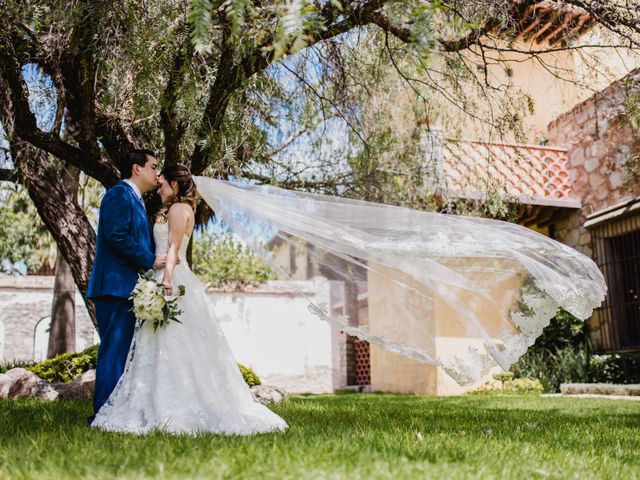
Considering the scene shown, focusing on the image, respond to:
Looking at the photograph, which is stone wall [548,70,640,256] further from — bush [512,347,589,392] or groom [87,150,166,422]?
groom [87,150,166,422]

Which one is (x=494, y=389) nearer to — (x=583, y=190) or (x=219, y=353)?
(x=583, y=190)

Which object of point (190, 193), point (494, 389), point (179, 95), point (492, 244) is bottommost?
point (494, 389)

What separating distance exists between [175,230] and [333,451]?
1911 mm

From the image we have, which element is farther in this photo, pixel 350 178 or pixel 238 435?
pixel 350 178

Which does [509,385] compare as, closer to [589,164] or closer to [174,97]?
[589,164]

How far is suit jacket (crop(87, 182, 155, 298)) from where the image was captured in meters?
4.22

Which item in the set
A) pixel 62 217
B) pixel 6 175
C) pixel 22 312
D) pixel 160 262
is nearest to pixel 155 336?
pixel 160 262

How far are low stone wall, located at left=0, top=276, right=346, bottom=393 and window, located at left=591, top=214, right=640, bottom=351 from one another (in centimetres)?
661

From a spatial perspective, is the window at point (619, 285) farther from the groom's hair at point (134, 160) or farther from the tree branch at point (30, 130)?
the groom's hair at point (134, 160)

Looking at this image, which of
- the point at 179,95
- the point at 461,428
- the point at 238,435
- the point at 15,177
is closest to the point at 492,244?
the point at 461,428

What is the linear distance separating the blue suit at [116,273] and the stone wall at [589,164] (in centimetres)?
846

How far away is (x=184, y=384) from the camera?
414 cm

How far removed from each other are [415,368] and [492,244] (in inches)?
336

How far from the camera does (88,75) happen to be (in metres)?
5.55
